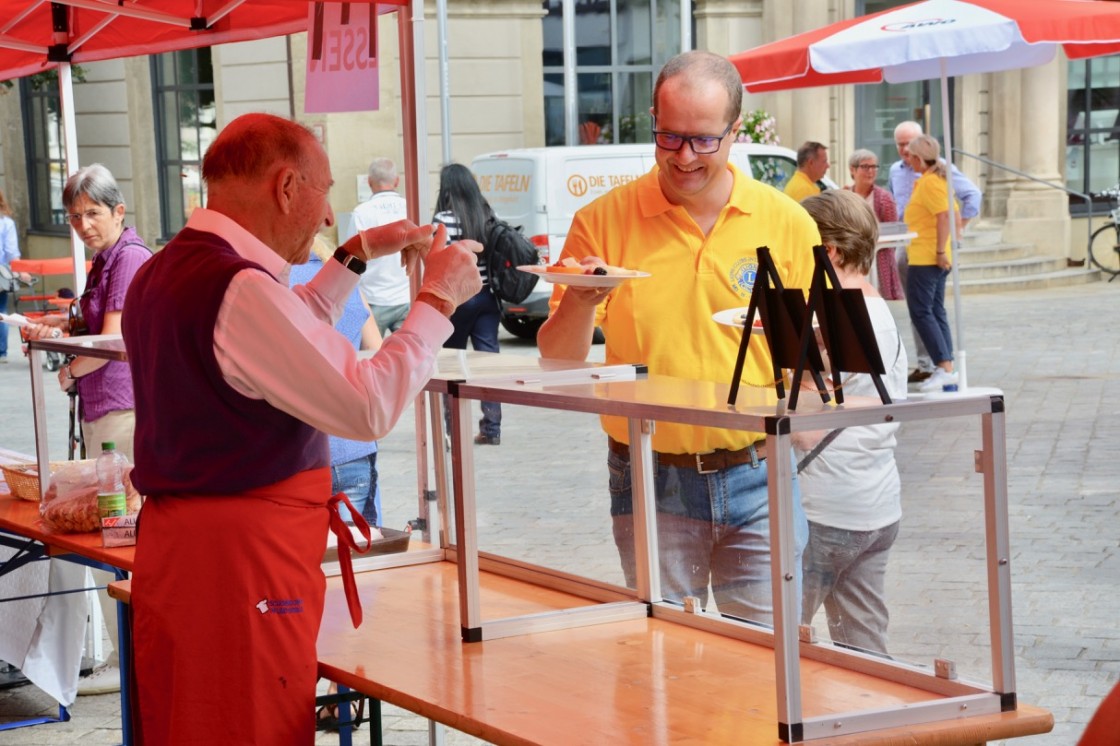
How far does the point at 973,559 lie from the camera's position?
2.55 metres

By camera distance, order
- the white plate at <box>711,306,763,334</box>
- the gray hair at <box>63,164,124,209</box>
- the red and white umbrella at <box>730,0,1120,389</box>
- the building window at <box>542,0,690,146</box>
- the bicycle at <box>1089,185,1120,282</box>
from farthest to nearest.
Answer: 1. the building window at <box>542,0,690,146</box>
2. the bicycle at <box>1089,185,1120,282</box>
3. the red and white umbrella at <box>730,0,1120,389</box>
4. the gray hair at <box>63,164,124,209</box>
5. the white plate at <box>711,306,763,334</box>

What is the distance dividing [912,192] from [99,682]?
8984mm

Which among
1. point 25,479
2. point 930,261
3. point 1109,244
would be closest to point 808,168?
point 930,261

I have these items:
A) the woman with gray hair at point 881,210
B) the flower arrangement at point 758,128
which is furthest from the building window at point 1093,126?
the woman with gray hair at point 881,210

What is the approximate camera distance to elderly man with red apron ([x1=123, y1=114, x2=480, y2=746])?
266 cm

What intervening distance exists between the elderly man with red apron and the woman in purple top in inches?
99.6

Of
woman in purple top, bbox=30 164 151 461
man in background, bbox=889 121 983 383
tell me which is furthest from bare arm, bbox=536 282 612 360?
man in background, bbox=889 121 983 383

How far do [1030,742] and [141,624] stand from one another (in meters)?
2.80

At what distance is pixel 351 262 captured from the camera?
3088mm

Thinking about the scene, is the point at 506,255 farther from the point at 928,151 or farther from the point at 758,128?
the point at 758,128

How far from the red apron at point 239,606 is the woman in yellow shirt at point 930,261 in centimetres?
925

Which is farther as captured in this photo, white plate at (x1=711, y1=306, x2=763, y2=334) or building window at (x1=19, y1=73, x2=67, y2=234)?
building window at (x1=19, y1=73, x2=67, y2=234)

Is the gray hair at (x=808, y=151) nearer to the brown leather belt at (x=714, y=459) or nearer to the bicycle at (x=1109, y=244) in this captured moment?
the bicycle at (x=1109, y=244)

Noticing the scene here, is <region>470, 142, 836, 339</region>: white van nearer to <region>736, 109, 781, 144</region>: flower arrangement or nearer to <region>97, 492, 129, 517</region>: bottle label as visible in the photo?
<region>736, 109, 781, 144</region>: flower arrangement
